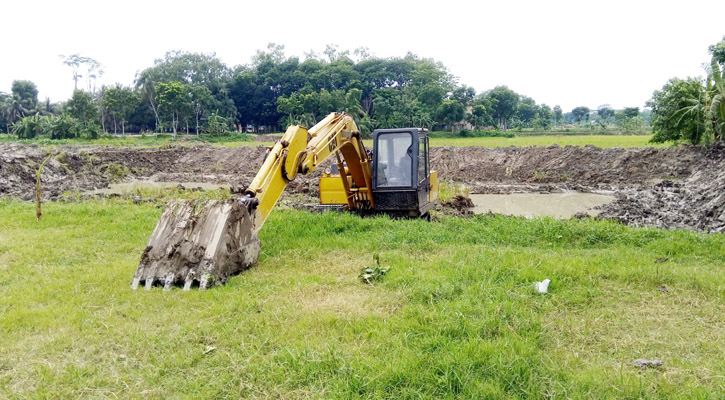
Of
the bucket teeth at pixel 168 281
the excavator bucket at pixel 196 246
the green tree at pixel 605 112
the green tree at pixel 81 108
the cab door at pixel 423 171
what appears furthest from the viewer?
the green tree at pixel 605 112

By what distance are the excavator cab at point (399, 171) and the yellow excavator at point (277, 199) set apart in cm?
2

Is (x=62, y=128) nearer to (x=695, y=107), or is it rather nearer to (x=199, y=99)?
(x=199, y=99)

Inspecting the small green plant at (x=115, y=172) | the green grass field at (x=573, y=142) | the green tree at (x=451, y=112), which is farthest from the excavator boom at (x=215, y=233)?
the green tree at (x=451, y=112)

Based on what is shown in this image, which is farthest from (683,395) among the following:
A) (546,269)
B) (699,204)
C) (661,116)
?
(661,116)

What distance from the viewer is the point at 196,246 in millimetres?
5910

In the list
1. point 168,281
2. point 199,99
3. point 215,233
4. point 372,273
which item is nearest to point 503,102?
point 199,99

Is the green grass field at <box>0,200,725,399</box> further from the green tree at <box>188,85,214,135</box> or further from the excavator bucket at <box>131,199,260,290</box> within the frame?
the green tree at <box>188,85,214,135</box>

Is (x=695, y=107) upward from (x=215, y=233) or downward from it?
upward

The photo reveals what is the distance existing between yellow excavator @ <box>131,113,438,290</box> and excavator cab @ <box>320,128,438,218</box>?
0.02 meters

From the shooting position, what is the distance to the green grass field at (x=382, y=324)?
11.6ft

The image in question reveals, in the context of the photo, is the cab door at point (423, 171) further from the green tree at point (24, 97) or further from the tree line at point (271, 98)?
the green tree at point (24, 97)

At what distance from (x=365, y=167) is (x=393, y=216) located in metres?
1.19

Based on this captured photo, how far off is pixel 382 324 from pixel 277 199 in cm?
295

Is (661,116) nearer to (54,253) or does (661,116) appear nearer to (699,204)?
(699,204)
